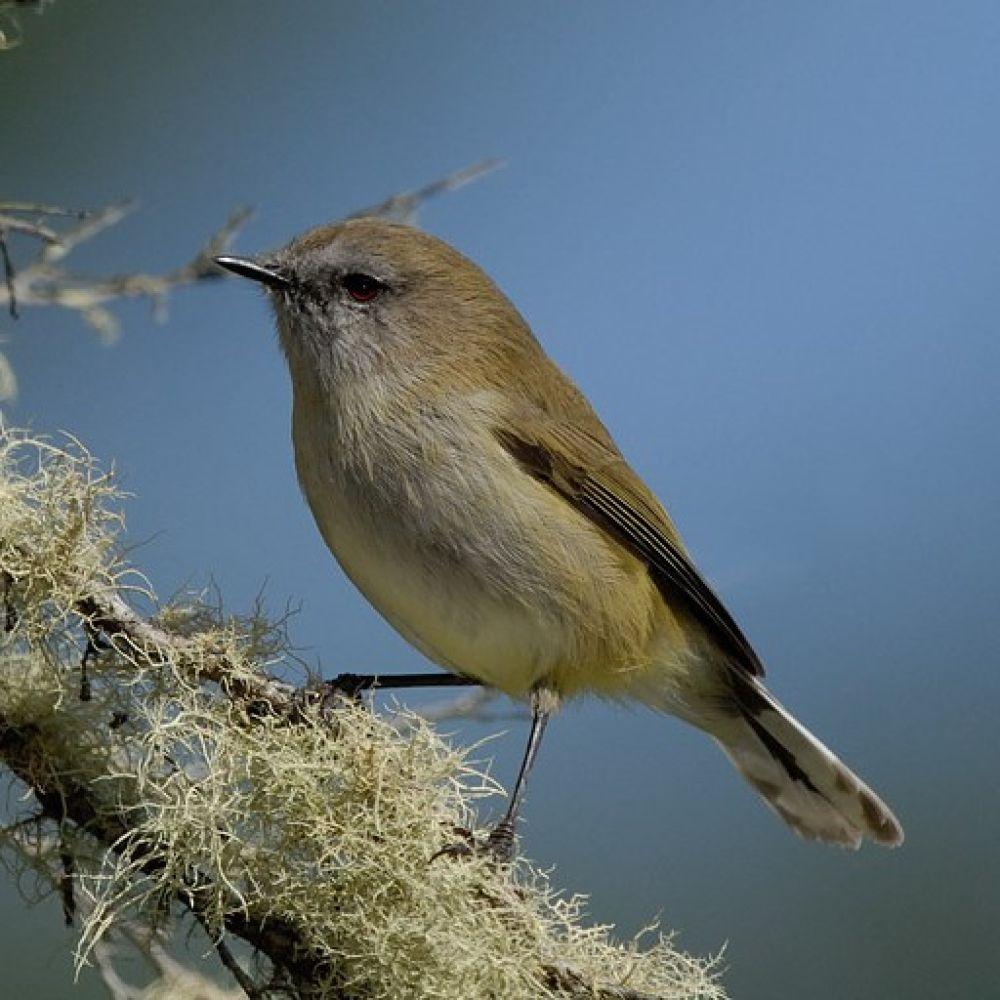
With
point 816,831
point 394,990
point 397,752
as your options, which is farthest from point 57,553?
point 816,831

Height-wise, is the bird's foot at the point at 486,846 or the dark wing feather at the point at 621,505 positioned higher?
the dark wing feather at the point at 621,505

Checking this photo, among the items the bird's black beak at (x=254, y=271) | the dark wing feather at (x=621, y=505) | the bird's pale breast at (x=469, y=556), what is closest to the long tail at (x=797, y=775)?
the dark wing feather at (x=621, y=505)

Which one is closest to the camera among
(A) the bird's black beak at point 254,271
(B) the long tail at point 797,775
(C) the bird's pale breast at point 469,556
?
(C) the bird's pale breast at point 469,556

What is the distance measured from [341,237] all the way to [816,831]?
1714 millimetres

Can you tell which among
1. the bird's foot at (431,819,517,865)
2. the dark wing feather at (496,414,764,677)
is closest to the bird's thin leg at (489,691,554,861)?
the bird's foot at (431,819,517,865)

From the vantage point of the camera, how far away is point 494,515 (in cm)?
265

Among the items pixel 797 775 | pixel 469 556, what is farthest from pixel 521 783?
pixel 797 775

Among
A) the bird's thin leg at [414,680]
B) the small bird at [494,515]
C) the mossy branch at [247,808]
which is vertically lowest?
the mossy branch at [247,808]

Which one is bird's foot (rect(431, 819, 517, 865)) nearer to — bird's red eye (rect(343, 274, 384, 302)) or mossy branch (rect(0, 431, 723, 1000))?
mossy branch (rect(0, 431, 723, 1000))

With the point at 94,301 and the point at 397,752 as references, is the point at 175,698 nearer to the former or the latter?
the point at 397,752

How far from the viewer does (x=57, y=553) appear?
203 centimetres

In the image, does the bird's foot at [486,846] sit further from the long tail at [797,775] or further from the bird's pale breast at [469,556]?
the long tail at [797,775]

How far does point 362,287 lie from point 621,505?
70 centimetres

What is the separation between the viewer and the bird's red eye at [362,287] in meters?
2.95
